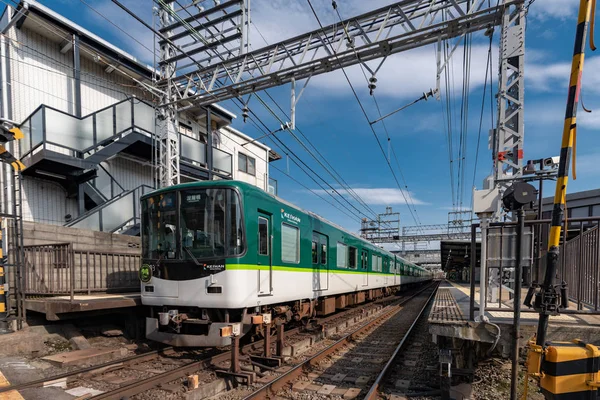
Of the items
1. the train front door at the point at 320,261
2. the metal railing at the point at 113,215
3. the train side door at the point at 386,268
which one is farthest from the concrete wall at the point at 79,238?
the train side door at the point at 386,268

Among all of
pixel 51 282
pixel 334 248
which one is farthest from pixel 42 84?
pixel 334 248

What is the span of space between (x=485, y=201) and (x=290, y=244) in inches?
159

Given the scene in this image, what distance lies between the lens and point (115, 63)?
12.5m

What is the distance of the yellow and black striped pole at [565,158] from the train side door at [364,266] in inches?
418

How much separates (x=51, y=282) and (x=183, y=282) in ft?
11.3

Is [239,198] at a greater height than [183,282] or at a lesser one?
greater

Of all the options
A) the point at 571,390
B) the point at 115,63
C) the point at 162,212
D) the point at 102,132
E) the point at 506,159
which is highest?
the point at 115,63

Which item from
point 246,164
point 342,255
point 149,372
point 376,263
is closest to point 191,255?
point 149,372

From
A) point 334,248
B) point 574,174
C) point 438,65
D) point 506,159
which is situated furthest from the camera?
point 334,248

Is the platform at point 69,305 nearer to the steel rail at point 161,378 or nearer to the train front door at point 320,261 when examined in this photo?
the steel rail at point 161,378

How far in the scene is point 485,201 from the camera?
16.3ft

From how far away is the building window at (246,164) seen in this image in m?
19.8

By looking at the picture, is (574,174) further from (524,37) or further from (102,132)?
(102,132)

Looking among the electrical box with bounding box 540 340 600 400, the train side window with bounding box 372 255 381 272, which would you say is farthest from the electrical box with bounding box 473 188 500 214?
the train side window with bounding box 372 255 381 272
